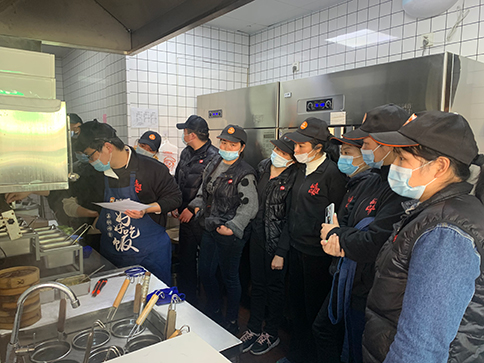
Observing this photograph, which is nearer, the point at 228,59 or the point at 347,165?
the point at 347,165

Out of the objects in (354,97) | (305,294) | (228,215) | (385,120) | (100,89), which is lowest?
(305,294)

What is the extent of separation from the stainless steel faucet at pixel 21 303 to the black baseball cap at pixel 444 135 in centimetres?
118

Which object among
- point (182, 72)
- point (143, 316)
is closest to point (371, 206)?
point (143, 316)

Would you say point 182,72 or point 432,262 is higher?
point 182,72

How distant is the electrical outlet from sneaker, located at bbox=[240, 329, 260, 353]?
2757mm

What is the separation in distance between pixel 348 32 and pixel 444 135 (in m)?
2.81

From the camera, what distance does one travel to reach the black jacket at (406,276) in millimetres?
997

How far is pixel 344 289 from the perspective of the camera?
68.4 inches

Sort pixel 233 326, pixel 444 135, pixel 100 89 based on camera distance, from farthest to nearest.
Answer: pixel 100 89 < pixel 233 326 < pixel 444 135

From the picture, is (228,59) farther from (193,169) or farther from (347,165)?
(347,165)

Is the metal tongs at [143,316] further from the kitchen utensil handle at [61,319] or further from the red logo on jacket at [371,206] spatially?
the red logo on jacket at [371,206]

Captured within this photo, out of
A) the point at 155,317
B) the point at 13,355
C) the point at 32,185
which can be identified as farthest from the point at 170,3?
the point at 13,355

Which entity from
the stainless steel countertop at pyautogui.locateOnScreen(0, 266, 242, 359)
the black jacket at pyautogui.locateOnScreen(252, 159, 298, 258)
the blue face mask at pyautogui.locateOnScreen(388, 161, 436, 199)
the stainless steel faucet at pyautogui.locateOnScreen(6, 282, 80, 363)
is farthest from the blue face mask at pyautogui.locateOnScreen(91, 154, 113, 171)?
the blue face mask at pyautogui.locateOnScreen(388, 161, 436, 199)

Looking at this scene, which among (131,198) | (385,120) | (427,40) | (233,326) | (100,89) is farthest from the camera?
(100,89)
